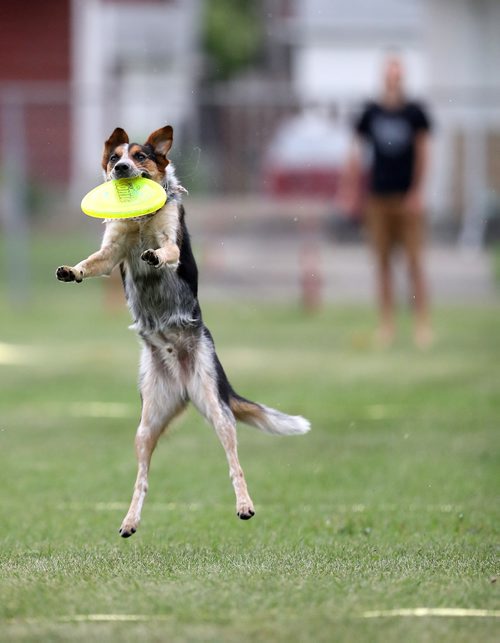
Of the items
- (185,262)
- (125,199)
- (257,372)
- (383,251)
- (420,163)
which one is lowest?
(257,372)

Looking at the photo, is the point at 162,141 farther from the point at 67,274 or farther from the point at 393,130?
the point at 393,130

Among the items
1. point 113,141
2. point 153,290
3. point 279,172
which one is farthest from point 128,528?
point 279,172

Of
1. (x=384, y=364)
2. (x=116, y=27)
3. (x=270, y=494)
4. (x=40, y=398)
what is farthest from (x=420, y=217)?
(x=116, y=27)

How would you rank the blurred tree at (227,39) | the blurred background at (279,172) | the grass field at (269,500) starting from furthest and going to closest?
the blurred tree at (227,39)
the blurred background at (279,172)
the grass field at (269,500)

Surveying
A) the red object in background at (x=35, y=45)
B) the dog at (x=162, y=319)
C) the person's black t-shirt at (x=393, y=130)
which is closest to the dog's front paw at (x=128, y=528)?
the dog at (x=162, y=319)

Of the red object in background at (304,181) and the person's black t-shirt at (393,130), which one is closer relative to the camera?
the person's black t-shirt at (393,130)

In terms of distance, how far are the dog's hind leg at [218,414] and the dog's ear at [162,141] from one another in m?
0.83

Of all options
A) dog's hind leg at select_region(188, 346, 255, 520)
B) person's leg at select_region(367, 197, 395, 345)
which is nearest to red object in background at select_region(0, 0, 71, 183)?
person's leg at select_region(367, 197, 395, 345)

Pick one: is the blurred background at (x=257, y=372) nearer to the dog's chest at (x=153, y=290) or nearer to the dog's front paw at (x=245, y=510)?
the dog's front paw at (x=245, y=510)

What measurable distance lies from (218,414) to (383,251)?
9.10 meters

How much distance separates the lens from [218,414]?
232 inches

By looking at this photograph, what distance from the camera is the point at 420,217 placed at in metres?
14.7

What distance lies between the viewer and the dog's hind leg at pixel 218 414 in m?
5.82

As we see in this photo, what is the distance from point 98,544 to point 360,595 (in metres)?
1.67
